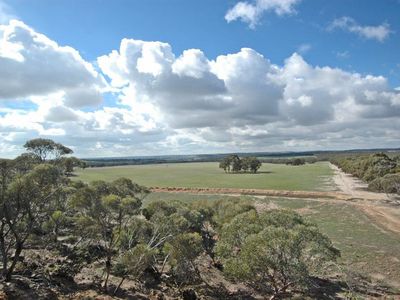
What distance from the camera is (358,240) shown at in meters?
51.1

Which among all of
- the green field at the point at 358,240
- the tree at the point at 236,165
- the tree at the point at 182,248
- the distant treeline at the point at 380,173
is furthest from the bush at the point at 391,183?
the tree at the point at 236,165

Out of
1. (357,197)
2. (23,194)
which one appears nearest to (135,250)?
(23,194)

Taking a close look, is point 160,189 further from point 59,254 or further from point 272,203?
point 59,254

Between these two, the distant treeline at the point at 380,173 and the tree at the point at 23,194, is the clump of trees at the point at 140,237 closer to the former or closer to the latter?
the tree at the point at 23,194

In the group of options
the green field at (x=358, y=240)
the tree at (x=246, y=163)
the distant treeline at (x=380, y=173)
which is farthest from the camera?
the tree at (x=246, y=163)

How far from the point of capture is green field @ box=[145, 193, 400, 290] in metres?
38.3

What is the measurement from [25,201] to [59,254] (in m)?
12.5

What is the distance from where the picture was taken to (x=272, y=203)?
8756cm

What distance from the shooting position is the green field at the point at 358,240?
38312 mm

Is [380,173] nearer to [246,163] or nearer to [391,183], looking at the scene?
[391,183]

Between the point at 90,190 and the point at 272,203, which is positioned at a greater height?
the point at 90,190

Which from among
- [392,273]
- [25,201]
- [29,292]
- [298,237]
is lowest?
[392,273]

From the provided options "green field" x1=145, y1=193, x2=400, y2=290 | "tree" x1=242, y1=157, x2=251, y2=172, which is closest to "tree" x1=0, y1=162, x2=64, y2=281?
"green field" x1=145, y1=193, x2=400, y2=290

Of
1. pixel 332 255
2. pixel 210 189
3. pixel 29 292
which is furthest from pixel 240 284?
pixel 210 189
